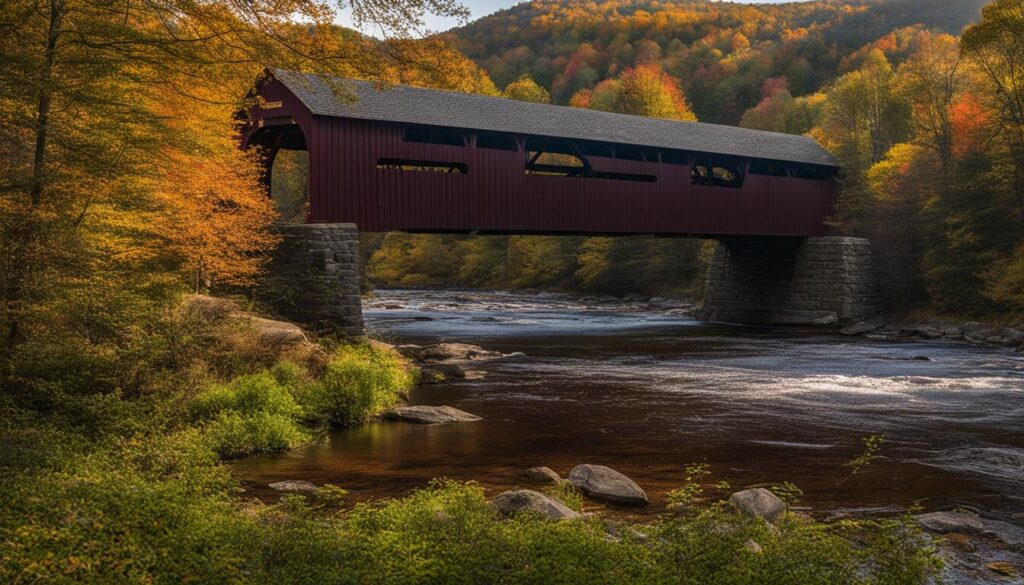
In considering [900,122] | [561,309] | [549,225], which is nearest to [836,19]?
[900,122]

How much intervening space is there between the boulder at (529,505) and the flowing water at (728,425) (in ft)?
3.82

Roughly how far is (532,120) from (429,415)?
37.6 ft

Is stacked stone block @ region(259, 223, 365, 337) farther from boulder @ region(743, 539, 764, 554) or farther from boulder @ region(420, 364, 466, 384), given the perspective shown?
boulder @ region(743, 539, 764, 554)

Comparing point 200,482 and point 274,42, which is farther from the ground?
point 274,42

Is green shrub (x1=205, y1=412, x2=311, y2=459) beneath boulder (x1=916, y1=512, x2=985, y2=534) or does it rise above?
above

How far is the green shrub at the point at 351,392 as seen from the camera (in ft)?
33.2

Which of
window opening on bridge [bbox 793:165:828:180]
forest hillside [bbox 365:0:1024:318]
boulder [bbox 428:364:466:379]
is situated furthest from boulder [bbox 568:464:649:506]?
window opening on bridge [bbox 793:165:828:180]

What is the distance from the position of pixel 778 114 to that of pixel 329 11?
4797cm

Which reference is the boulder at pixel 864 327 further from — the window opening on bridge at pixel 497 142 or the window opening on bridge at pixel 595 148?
the window opening on bridge at pixel 497 142

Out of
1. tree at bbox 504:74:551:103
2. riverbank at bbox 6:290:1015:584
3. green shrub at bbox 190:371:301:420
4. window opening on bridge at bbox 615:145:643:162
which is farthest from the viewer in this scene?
tree at bbox 504:74:551:103

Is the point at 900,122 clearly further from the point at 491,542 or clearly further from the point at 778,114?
the point at 491,542

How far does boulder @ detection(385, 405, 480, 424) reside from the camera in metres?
10.4

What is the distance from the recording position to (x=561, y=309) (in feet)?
111

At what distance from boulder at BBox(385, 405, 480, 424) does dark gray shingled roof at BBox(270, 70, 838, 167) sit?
630 cm
